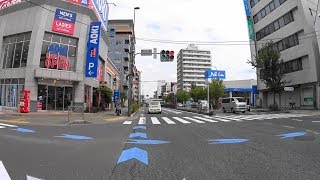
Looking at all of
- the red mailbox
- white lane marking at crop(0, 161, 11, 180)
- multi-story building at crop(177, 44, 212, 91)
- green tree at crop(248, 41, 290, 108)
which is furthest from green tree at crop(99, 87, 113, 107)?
multi-story building at crop(177, 44, 212, 91)

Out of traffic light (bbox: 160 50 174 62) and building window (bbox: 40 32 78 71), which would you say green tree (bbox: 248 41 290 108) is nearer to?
traffic light (bbox: 160 50 174 62)

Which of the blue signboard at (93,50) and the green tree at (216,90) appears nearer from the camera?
the blue signboard at (93,50)

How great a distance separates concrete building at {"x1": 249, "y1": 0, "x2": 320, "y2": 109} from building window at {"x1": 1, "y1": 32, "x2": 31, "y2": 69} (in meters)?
33.7

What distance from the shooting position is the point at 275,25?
5106 centimetres

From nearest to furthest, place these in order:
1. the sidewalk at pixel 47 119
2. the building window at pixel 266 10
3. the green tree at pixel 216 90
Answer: the sidewalk at pixel 47 119, the building window at pixel 266 10, the green tree at pixel 216 90

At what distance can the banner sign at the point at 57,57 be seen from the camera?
33188 mm

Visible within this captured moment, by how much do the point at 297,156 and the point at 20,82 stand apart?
2983 centimetres

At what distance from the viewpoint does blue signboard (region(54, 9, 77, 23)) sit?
33.3 m

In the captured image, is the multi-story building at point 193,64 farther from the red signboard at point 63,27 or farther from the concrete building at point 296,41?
the red signboard at point 63,27

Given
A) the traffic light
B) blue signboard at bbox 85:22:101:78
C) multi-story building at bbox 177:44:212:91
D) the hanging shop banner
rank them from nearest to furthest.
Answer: the traffic light < blue signboard at bbox 85:22:101:78 < the hanging shop banner < multi-story building at bbox 177:44:212:91

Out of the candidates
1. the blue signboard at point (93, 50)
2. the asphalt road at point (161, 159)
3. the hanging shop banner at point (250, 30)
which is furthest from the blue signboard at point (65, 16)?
the hanging shop banner at point (250, 30)

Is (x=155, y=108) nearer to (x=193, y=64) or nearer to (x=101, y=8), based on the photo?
(x=101, y=8)

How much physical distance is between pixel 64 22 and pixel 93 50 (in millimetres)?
4082

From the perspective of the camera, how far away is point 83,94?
3619 centimetres
